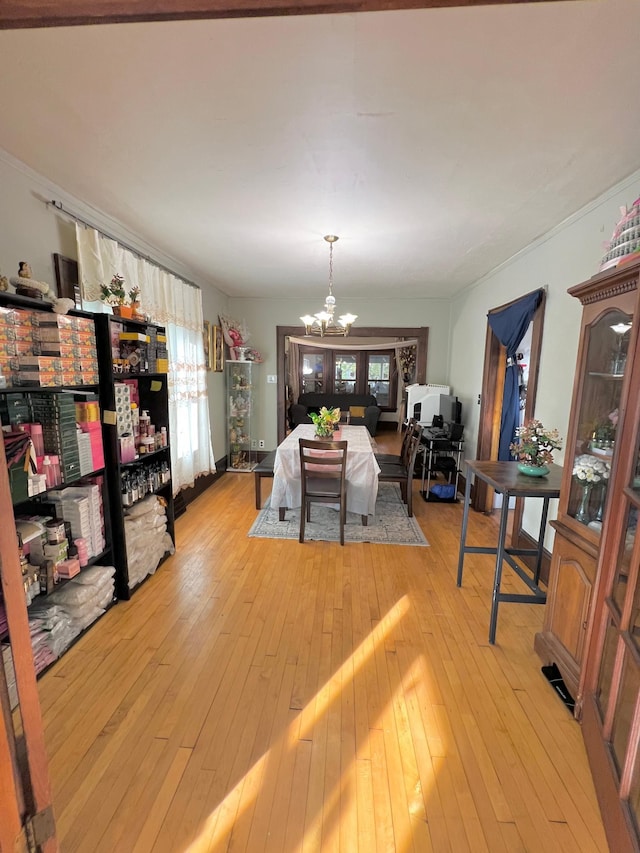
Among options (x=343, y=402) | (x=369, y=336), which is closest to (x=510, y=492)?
(x=369, y=336)

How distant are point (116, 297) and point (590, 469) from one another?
114 inches

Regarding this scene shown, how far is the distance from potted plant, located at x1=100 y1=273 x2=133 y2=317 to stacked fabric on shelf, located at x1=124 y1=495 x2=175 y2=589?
1.34 metres

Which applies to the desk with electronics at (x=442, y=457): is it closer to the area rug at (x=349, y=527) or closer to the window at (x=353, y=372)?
the area rug at (x=349, y=527)

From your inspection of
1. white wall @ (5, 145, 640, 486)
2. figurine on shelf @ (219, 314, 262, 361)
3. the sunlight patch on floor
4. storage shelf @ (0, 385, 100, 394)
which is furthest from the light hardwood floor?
figurine on shelf @ (219, 314, 262, 361)

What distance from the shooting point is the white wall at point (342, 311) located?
550 centimetres

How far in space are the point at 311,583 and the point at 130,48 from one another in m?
2.84

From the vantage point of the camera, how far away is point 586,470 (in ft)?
5.65

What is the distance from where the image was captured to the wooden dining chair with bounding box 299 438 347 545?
3.13 metres

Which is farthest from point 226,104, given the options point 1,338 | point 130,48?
point 1,338

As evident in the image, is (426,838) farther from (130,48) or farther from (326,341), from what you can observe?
(326,341)

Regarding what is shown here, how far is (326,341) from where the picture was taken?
9086 mm

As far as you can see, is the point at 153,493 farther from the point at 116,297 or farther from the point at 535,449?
the point at 535,449

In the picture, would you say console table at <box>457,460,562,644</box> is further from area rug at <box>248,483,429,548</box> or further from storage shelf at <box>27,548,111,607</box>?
storage shelf at <box>27,548,111,607</box>

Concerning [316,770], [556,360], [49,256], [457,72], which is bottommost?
[316,770]
